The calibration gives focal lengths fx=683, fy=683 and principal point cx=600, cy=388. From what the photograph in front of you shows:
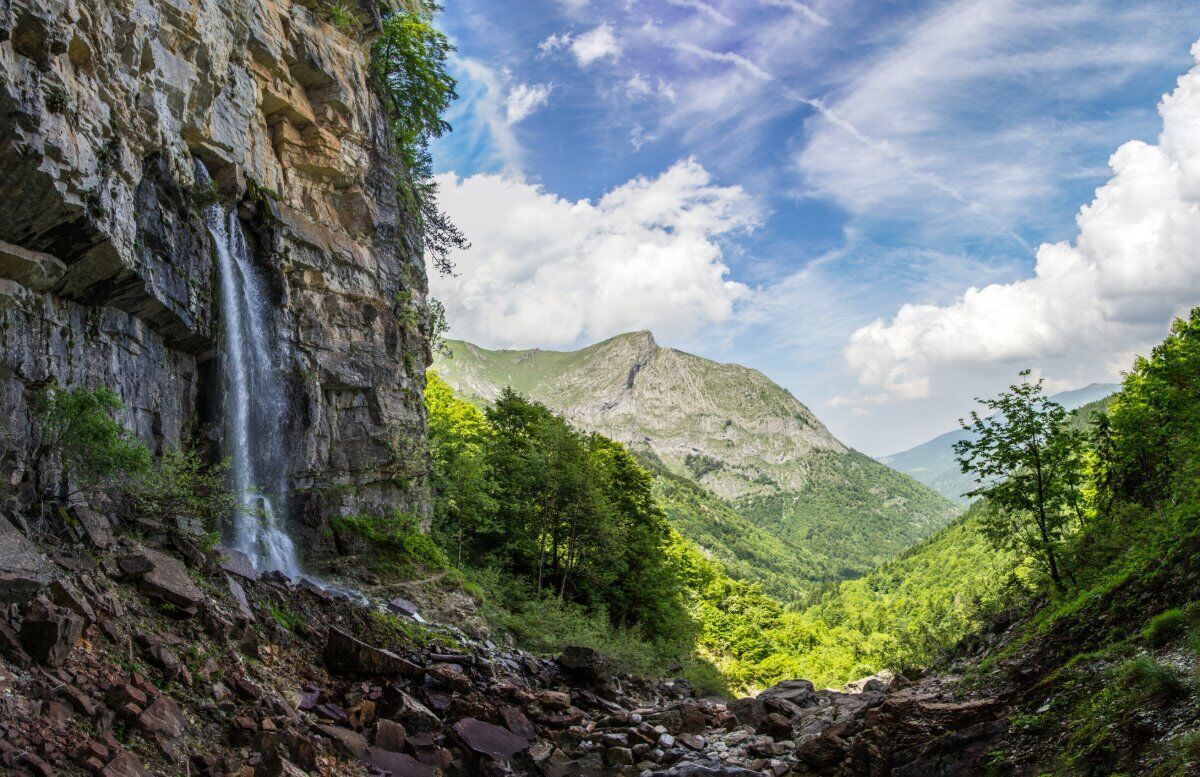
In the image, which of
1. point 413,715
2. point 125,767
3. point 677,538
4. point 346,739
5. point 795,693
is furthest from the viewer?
point 677,538

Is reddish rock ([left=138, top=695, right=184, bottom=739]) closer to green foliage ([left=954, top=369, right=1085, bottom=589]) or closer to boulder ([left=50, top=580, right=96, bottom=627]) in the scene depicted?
boulder ([left=50, top=580, right=96, bottom=627])

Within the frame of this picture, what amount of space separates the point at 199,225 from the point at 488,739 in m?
19.7

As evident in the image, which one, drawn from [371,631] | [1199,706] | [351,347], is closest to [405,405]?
[351,347]

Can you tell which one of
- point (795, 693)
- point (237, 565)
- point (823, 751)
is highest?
point (237, 565)

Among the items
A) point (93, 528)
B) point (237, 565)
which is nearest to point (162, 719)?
point (93, 528)

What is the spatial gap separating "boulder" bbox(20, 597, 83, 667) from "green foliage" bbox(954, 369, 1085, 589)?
66.7 ft

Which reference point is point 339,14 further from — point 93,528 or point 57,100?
point 93,528

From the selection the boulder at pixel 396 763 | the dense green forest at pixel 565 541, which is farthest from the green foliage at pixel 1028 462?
the boulder at pixel 396 763

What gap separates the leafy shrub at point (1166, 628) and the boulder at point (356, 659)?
15361mm

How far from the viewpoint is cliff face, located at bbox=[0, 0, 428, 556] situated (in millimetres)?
15609

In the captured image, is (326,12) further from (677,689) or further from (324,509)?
(677,689)

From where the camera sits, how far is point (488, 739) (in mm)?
15516

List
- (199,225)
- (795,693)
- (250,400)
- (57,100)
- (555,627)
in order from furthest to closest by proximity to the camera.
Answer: (555,627) < (250,400) < (795,693) < (199,225) < (57,100)

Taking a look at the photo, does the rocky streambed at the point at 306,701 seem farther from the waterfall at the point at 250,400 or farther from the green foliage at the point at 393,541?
the green foliage at the point at 393,541
